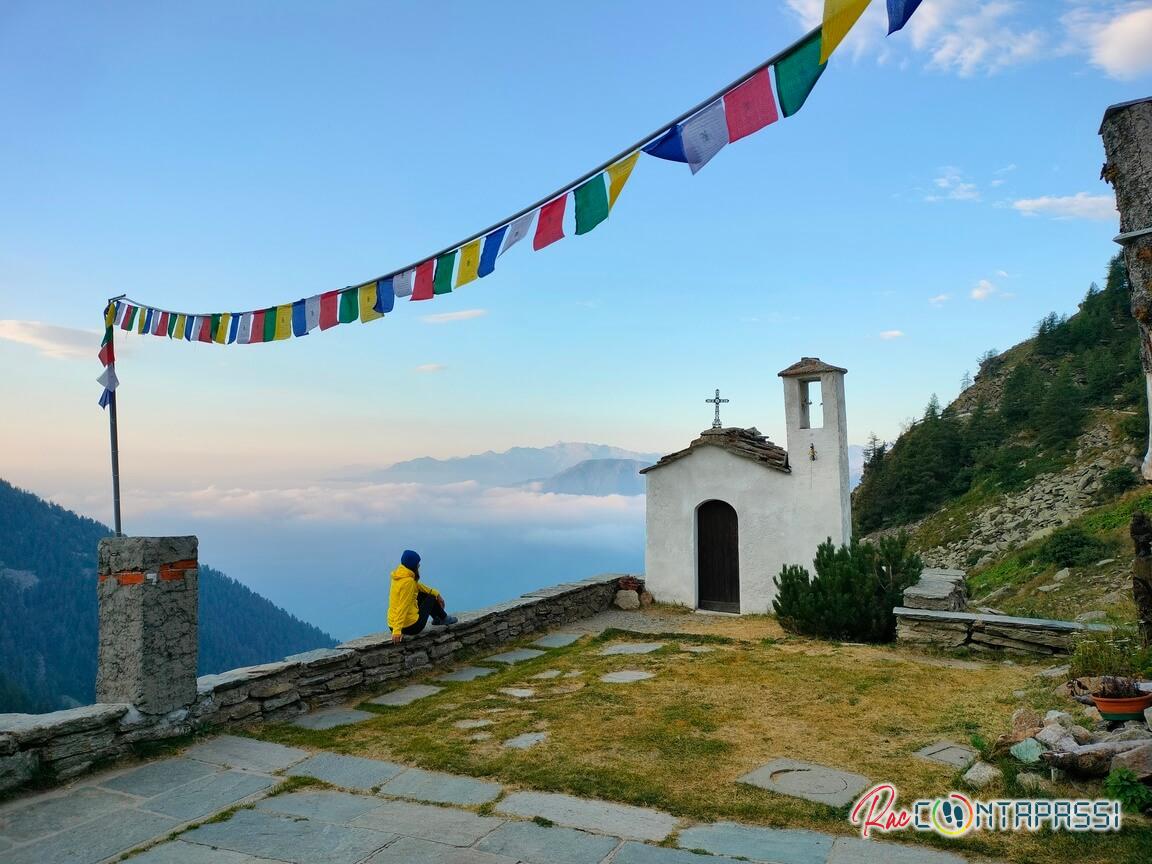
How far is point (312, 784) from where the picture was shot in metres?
4.61

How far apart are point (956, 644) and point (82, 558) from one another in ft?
376

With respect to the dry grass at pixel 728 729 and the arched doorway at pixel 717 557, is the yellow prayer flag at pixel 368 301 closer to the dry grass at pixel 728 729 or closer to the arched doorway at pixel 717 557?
the dry grass at pixel 728 729

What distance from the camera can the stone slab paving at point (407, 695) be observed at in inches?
262

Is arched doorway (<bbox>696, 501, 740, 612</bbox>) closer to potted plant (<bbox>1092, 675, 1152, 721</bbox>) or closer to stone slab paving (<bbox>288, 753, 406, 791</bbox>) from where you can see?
potted plant (<bbox>1092, 675, 1152, 721</bbox>)

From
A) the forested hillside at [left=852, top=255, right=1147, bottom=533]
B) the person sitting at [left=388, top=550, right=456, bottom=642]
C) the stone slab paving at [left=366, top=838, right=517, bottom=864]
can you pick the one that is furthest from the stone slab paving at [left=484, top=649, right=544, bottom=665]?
the forested hillside at [left=852, top=255, right=1147, bottom=533]

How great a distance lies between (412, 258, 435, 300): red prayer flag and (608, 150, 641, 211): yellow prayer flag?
2128mm

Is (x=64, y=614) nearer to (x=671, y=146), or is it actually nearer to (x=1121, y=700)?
(x=671, y=146)

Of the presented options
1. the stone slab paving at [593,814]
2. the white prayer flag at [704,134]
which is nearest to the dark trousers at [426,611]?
the stone slab paving at [593,814]

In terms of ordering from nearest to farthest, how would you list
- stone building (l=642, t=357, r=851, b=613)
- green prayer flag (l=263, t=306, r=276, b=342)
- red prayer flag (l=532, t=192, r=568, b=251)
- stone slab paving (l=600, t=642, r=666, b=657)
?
red prayer flag (l=532, t=192, r=568, b=251)
green prayer flag (l=263, t=306, r=276, b=342)
stone slab paving (l=600, t=642, r=666, b=657)
stone building (l=642, t=357, r=851, b=613)

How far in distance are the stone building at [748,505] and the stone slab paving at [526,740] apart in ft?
24.4

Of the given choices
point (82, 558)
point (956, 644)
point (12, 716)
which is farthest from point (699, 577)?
point (82, 558)

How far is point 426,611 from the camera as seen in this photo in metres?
7.89

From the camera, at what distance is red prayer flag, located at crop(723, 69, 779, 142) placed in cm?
426

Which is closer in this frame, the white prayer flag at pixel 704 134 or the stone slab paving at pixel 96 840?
the stone slab paving at pixel 96 840
